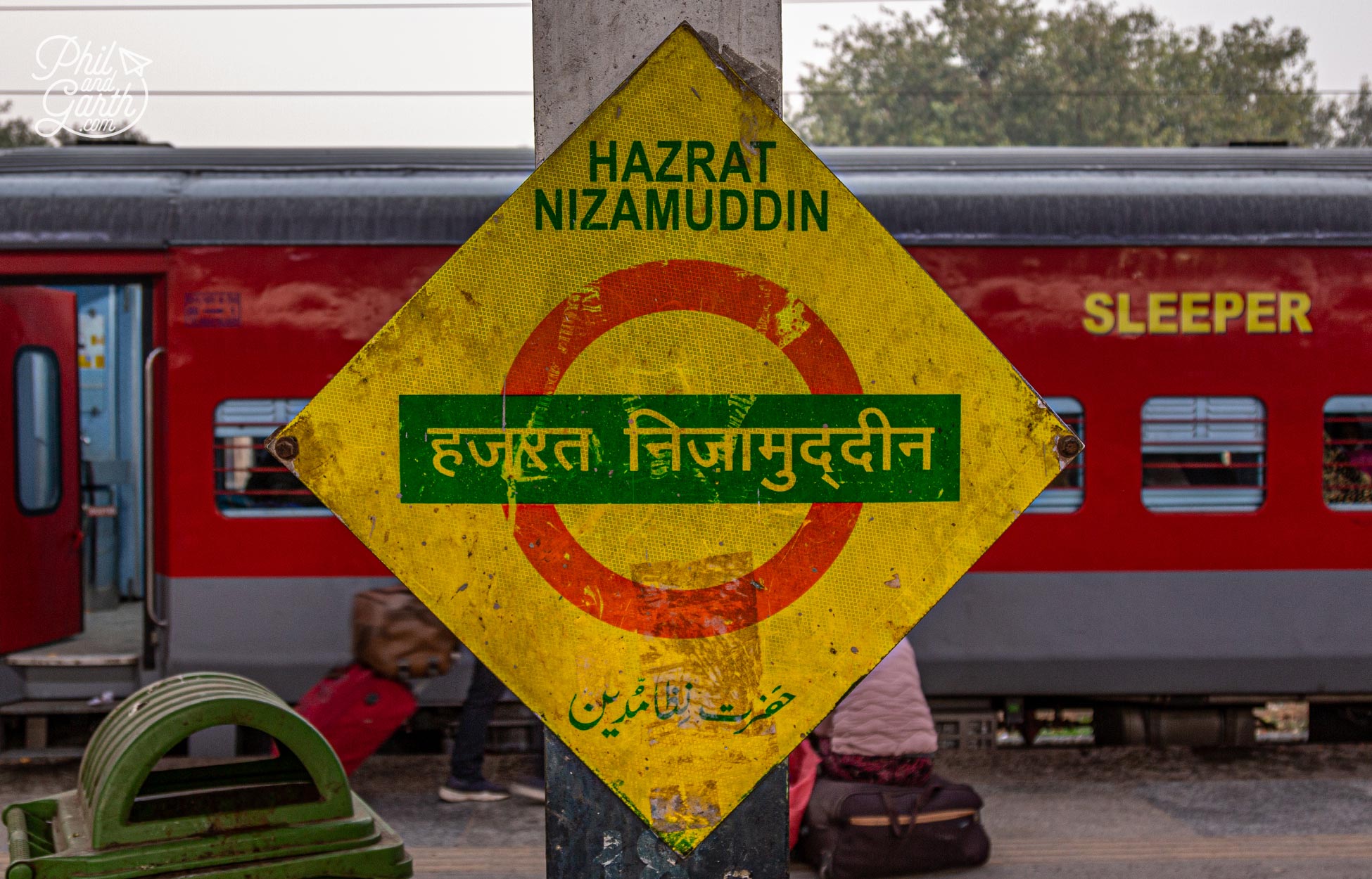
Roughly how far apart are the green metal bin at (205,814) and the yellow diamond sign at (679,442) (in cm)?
206

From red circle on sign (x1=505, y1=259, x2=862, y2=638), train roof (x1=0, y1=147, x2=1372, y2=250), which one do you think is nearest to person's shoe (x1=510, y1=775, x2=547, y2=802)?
train roof (x1=0, y1=147, x2=1372, y2=250)

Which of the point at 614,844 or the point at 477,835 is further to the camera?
the point at 477,835

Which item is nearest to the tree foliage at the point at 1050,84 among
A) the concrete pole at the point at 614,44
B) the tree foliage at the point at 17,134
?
the tree foliage at the point at 17,134

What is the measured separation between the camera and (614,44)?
165 centimetres

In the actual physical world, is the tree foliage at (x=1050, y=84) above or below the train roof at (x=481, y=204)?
above

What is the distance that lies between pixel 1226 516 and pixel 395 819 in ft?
13.8

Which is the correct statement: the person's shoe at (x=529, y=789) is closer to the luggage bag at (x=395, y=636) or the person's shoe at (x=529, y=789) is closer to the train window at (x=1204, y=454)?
the luggage bag at (x=395, y=636)

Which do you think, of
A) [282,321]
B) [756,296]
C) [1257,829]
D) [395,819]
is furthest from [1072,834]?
[756,296]

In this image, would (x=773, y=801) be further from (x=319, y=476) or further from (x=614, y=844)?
(x=319, y=476)

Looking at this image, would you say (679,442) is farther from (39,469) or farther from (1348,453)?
(39,469)

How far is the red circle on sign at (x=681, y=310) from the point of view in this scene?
1.58 metres

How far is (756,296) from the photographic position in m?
1.59

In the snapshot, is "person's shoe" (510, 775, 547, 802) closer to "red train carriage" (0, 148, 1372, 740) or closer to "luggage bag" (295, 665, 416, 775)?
"red train carriage" (0, 148, 1372, 740)

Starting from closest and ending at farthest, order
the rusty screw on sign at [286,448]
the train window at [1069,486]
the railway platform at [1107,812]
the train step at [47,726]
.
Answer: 1. the rusty screw on sign at [286,448]
2. the railway platform at [1107,812]
3. the train window at [1069,486]
4. the train step at [47,726]
